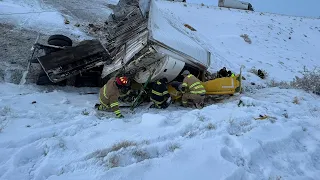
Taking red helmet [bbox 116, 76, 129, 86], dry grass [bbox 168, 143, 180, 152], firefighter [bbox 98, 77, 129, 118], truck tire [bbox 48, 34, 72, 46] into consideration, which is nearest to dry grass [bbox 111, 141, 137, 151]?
dry grass [bbox 168, 143, 180, 152]

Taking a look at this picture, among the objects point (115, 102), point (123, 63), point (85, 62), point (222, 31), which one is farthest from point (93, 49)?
point (222, 31)

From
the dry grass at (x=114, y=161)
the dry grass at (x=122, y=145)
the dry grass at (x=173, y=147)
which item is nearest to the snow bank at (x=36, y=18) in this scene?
the dry grass at (x=122, y=145)

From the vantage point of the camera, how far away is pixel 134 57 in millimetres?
7004

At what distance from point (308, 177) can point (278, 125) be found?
1510 millimetres

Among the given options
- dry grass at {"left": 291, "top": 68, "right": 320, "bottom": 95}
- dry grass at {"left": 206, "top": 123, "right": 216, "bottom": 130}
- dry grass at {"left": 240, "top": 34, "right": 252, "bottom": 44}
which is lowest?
dry grass at {"left": 240, "top": 34, "right": 252, "bottom": 44}

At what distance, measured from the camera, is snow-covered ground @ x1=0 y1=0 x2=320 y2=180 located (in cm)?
367

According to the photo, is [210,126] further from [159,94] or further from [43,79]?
[43,79]

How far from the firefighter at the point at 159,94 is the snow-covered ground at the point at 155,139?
37cm

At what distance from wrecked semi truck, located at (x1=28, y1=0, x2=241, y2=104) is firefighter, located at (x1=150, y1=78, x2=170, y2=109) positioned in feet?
0.66

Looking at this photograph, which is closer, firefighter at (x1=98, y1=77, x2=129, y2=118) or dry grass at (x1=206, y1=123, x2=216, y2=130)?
dry grass at (x1=206, y1=123, x2=216, y2=130)

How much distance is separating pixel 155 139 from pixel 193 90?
321 cm

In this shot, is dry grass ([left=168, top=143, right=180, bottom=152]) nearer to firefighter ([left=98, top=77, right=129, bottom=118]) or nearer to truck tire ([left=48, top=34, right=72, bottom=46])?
firefighter ([left=98, top=77, right=129, bottom=118])

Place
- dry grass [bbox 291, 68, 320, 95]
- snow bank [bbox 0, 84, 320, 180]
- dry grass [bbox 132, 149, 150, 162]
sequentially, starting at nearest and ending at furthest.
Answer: snow bank [bbox 0, 84, 320, 180] → dry grass [bbox 132, 149, 150, 162] → dry grass [bbox 291, 68, 320, 95]

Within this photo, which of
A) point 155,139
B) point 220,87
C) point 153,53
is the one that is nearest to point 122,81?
point 153,53
